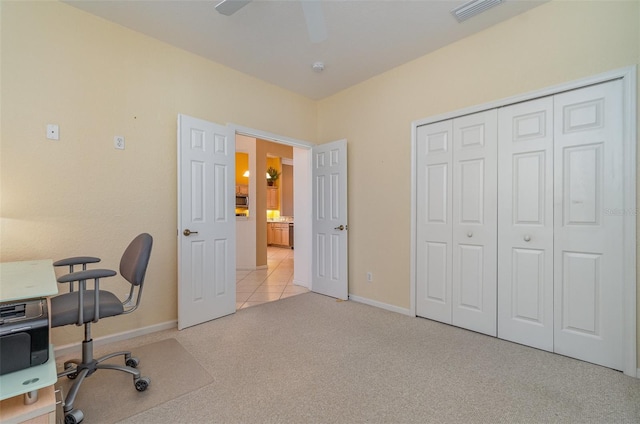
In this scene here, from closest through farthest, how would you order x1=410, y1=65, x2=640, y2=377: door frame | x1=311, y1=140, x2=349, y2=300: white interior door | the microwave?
1. x1=410, y1=65, x2=640, y2=377: door frame
2. x1=311, y1=140, x2=349, y2=300: white interior door
3. the microwave

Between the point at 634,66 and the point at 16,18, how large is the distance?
453 centimetres

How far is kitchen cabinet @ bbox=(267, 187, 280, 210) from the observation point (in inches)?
365

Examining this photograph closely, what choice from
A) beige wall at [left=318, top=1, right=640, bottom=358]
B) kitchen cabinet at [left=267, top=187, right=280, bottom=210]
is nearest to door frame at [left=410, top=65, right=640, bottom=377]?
beige wall at [left=318, top=1, right=640, bottom=358]

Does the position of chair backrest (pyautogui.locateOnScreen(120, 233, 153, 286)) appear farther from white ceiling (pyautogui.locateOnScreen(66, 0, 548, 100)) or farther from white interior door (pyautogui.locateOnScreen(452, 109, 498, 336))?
white interior door (pyautogui.locateOnScreen(452, 109, 498, 336))

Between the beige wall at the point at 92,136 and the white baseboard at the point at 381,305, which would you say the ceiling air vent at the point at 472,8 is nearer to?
the beige wall at the point at 92,136

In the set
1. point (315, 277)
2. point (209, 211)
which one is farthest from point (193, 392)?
point (315, 277)

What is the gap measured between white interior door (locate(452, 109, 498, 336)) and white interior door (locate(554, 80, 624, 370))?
0.47 m

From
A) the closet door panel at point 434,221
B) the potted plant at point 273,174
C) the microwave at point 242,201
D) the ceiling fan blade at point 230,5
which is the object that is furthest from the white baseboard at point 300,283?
the potted plant at point 273,174

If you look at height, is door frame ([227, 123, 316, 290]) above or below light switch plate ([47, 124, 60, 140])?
below

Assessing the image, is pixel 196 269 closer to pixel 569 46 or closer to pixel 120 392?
pixel 120 392

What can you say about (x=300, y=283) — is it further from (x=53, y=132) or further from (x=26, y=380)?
(x=26, y=380)

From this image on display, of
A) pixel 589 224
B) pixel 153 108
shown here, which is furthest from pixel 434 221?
pixel 153 108

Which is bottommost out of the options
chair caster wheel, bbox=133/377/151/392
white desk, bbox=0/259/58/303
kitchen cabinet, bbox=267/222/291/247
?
chair caster wheel, bbox=133/377/151/392

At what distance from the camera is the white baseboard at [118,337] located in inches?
91.7
